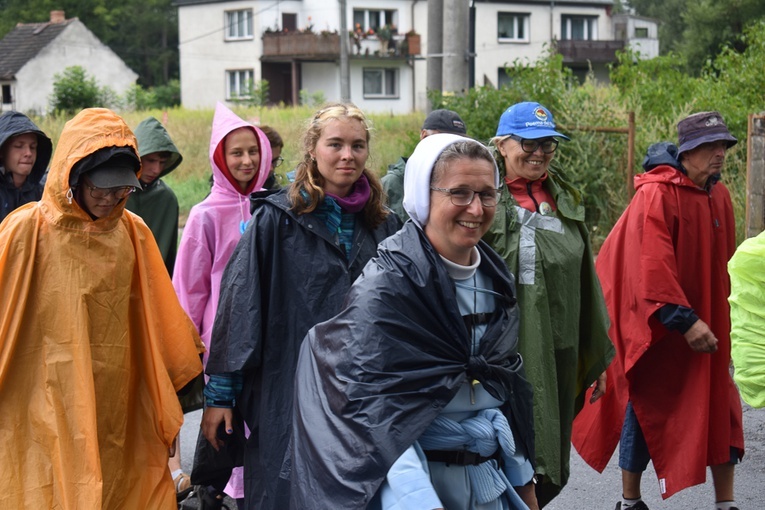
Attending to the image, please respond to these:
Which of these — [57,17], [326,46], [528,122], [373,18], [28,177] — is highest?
[57,17]

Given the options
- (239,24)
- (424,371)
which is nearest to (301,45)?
(239,24)

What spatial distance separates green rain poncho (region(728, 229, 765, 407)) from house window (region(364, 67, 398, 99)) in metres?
53.2

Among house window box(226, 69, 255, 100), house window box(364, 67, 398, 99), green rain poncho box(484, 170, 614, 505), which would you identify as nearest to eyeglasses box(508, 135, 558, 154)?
green rain poncho box(484, 170, 614, 505)

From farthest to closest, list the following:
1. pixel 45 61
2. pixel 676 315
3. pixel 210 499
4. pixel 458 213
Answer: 1. pixel 45 61
2. pixel 210 499
3. pixel 676 315
4. pixel 458 213

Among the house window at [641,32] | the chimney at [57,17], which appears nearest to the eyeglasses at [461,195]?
the chimney at [57,17]

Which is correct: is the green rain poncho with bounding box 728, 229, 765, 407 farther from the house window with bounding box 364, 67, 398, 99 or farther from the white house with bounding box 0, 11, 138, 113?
the house window with bounding box 364, 67, 398, 99

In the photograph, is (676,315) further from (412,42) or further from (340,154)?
(412,42)

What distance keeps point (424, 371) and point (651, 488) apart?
13.2 ft

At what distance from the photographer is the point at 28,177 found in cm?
677

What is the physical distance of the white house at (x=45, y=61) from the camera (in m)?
55.3

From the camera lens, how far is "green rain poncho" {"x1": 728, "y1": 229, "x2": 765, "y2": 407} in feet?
15.1

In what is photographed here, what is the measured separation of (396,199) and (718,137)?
2107 mm

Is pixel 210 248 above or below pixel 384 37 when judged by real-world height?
below

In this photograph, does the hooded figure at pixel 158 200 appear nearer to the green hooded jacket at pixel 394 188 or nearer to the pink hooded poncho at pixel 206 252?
the pink hooded poncho at pixel 206 252
